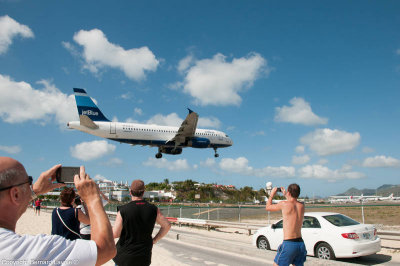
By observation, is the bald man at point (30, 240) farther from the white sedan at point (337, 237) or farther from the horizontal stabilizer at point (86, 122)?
the horizontal stabilizer at point (86, 122)

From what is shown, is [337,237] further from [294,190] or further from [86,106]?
[86,106]

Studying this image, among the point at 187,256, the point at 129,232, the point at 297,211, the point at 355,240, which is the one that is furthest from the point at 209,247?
the point at 129,232

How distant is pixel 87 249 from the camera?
177 centimetres

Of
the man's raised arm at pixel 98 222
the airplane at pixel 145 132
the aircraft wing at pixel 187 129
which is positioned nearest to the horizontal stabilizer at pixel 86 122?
the airplane at pixel 145 132

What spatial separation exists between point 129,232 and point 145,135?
95.5 feet

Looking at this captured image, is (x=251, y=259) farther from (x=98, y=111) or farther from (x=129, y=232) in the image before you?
(x=98, y=111)

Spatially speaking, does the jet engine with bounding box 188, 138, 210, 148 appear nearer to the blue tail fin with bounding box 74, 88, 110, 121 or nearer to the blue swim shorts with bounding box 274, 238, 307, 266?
the blue tail fin with bounding box 74, 88, 110, 121

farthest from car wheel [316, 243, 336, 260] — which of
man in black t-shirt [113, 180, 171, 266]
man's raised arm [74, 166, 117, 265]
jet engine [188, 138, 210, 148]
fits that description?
jet engine [188, 138, 210, 148]

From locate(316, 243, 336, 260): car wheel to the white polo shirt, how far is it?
Answer: 797 cm

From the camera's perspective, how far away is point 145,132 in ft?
108

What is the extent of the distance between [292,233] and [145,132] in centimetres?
2894

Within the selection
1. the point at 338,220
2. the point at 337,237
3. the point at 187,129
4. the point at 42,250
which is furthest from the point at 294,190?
the point at 187,129

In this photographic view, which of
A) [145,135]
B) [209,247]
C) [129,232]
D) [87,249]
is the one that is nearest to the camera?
[87,249]

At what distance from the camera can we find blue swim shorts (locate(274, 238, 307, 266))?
186 inches
